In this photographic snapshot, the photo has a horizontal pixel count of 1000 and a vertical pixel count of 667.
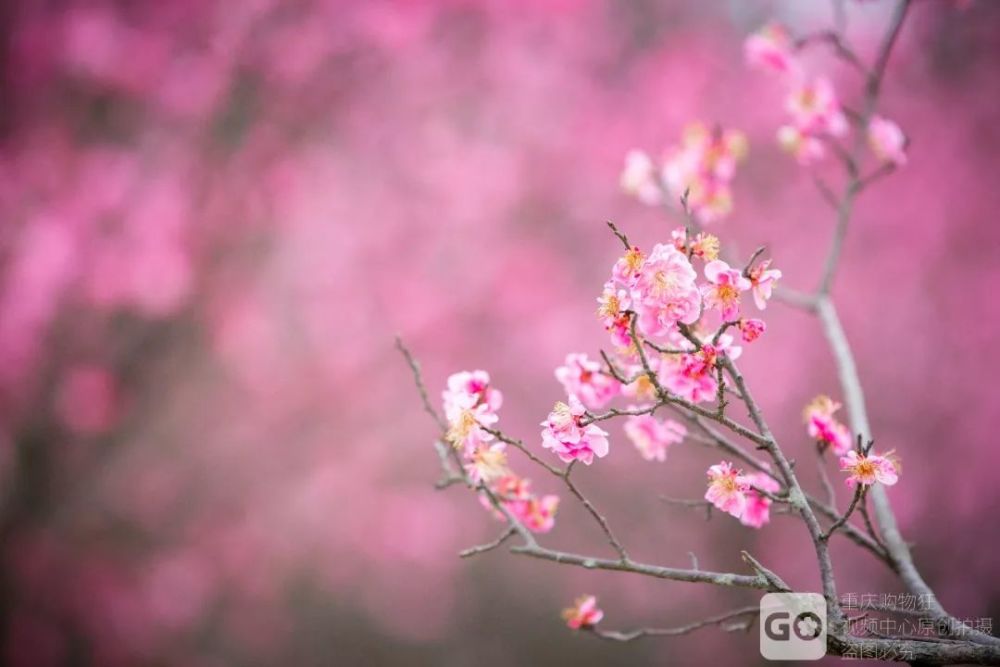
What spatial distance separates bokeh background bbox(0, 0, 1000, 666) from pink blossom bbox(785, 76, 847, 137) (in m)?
1.47

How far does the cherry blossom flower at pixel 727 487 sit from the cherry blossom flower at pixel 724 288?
0.24 meters

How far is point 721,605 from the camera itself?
357 cm

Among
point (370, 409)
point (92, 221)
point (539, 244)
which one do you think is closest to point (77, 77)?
point (92, 221)

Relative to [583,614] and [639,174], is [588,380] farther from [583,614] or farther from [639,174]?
[639,174]

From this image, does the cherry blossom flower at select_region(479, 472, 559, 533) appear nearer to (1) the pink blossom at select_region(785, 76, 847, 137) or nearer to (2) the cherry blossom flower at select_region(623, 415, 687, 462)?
(2) the cherry blossom flower at select_region(623, 415, 687, 462)

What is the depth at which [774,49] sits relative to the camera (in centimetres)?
197

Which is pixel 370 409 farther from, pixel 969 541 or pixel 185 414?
pixel 969 541

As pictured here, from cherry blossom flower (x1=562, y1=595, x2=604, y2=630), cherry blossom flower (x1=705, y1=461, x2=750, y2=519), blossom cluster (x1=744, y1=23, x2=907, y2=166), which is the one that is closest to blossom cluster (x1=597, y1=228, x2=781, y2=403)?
cherry blossom flower (x1=705, y1=461, x2=750, y2=519)

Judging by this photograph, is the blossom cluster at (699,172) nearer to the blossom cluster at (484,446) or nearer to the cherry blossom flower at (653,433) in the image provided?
the cherry blossom flower at (653,433)

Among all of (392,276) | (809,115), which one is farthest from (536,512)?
(392,276)

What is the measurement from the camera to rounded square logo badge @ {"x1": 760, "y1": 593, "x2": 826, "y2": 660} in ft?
3.02

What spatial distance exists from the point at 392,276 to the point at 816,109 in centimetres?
190

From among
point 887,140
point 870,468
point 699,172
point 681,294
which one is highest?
point 887,140

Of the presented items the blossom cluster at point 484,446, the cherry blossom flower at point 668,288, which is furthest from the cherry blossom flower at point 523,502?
the cherry blossom flower at point 668,288
